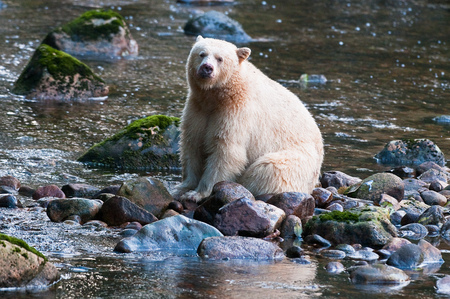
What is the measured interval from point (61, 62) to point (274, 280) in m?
8.54

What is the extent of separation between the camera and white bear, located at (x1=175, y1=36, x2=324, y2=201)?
6973mm

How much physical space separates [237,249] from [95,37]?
11.9 meters

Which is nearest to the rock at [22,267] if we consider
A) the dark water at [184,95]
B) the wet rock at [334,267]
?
the dark water at [184,95]

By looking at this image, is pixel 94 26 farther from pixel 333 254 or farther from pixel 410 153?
pixel 333 254

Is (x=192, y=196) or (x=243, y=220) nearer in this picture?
(x=243, y=220)

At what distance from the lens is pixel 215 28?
20.1m

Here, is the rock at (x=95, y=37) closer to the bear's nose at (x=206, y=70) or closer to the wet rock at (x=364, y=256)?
the bear's nose at (x=206, y=70)

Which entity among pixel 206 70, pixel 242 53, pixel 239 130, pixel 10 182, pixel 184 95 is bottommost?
pixel 184 95

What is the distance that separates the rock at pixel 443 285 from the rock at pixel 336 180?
3.40 metres

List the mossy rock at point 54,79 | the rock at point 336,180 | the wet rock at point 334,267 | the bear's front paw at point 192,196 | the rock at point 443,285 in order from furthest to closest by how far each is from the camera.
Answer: the mossy rock at point 54,79
the rock at point 336,180
the bear's front paw at point 192,196
the wet rock at point 334,267
the rock at point 443,285

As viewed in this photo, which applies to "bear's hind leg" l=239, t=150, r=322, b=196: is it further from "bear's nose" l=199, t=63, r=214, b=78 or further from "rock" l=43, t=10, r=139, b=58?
"rock" l=43, t=10, r=139, b=58

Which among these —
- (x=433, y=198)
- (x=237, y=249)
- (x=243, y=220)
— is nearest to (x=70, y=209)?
(x=243, y=220)

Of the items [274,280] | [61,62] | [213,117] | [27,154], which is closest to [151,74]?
[61,62]

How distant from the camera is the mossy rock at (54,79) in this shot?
12266mm
